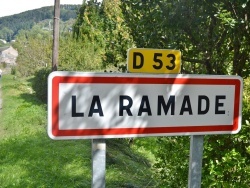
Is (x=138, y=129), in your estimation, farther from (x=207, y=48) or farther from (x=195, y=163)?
(x=207, y=48)

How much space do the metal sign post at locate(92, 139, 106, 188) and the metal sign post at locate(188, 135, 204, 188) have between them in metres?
0.51

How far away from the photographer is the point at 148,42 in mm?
4762

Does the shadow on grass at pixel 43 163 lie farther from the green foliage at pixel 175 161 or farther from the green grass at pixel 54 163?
the green foliage at pixel 175 161

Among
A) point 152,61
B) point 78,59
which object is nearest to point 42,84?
point 78,59

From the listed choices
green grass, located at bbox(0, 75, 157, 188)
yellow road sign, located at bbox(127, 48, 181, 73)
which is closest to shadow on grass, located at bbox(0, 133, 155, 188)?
green grass, located at bbox(0, 75, 157, 188)

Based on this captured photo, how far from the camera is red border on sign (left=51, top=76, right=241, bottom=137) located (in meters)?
1.57

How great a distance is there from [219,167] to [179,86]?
72.0 inches

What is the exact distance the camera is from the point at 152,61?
1834 mm

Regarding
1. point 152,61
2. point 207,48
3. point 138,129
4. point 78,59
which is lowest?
point 78,59

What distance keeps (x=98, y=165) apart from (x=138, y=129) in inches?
11.6

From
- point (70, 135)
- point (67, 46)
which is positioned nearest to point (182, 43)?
point (70, 135)

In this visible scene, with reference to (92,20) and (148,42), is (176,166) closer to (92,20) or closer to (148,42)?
(148,42)

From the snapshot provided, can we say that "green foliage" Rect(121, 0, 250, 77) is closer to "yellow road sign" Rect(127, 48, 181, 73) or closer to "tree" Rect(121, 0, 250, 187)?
"tree" Rect(121, 0, 250, 187)

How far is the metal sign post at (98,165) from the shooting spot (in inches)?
62.2
